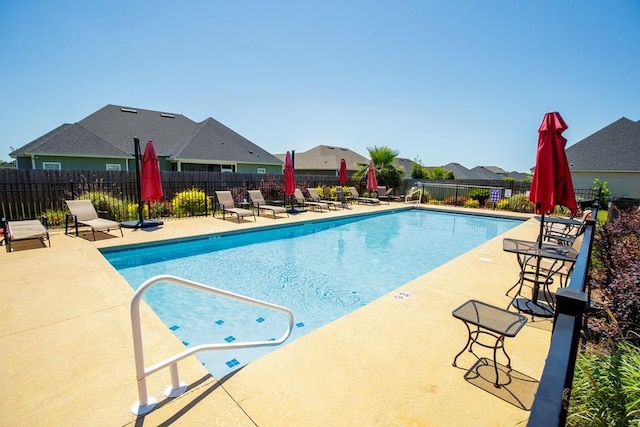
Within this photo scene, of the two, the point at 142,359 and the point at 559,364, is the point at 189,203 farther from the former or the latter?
the point at 559,364

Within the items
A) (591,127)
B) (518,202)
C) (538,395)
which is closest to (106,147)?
(538,395)

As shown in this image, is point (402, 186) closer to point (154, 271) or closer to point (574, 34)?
point (574, 34)

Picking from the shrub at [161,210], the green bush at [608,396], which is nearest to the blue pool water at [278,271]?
the green bush at [608,396]

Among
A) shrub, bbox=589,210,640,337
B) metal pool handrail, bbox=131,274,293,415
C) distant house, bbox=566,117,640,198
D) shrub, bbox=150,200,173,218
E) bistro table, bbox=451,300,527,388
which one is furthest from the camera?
distant house, bbox=566,117,640,198

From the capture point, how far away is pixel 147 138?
65.8 feet

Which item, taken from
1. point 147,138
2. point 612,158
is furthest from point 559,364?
point 612,158

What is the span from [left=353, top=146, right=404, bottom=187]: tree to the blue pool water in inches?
403

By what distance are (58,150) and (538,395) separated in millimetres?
21518

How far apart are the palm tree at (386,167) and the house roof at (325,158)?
8.68 meters

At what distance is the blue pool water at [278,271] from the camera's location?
4539 millimetres

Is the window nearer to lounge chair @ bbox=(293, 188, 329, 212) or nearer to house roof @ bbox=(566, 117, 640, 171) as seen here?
lounge chair @ bbox=(293, 188, 329, 212)

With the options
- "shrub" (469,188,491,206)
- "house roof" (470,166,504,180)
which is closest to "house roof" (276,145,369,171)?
"shrub" (469,188,491,206)

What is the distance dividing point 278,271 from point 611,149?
2536cm

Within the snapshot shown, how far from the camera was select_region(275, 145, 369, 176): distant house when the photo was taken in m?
31.1
